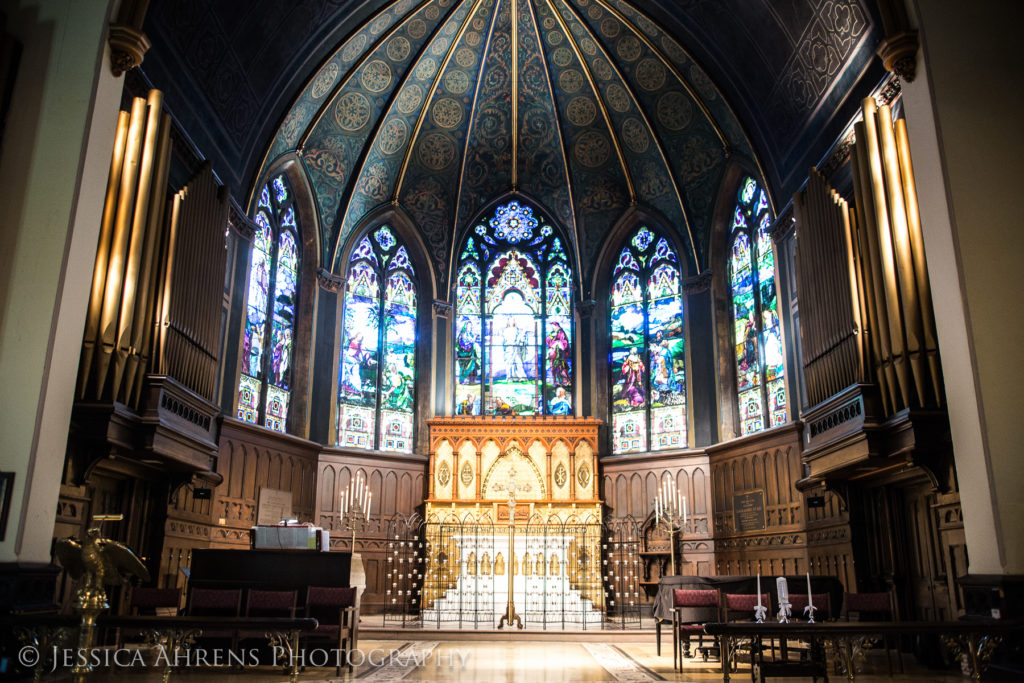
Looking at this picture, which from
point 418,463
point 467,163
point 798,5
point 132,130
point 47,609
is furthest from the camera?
point 467,163

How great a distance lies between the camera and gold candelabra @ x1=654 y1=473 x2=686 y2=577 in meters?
16.6

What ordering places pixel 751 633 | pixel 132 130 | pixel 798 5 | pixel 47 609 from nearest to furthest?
pixel 751 633 < pixel 47 609 < pixel 132 130 < pixel 798 5

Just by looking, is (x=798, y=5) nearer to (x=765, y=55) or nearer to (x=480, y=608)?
(x=765, y=55)

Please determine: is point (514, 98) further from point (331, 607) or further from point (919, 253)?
point (331, 607)

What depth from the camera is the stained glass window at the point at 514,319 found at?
1977 centimetres

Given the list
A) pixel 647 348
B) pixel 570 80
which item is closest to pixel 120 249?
pixel 570 80

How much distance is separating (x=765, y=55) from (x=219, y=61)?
9.48 meters

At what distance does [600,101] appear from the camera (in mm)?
18953

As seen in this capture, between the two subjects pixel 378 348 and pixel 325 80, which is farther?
pixel 378 348

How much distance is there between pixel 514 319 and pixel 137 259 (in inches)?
447

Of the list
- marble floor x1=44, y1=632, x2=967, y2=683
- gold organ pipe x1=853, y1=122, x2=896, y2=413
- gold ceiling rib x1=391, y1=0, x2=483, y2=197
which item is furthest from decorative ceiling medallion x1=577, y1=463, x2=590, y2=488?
gold organ pipe x1=853, y1=122, x2=896, y2=413

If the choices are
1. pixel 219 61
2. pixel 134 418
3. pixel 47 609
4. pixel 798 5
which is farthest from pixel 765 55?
pixel 47 609

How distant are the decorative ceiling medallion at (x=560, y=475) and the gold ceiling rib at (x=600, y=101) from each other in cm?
677

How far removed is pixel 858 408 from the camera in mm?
10281
